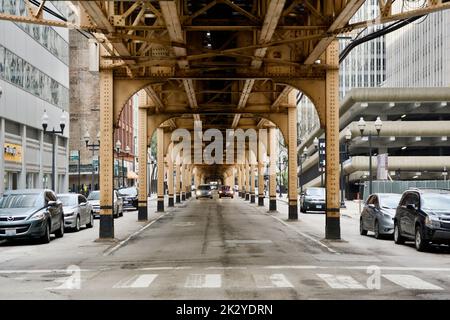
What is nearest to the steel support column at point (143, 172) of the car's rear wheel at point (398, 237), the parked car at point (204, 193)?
the car's rear wheel at point (398, 237)

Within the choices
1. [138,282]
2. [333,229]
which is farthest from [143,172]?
[138,282]

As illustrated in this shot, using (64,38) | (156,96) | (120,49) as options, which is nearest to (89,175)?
(64,38)

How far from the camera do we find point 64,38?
193 ft

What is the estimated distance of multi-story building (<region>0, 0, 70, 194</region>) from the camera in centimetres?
4219

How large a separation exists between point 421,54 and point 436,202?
107 m

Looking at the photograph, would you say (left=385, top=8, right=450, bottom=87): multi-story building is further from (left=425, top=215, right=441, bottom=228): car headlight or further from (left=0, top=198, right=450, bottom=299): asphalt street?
(left=425, top=215, right=441, bottom=228): car headlight

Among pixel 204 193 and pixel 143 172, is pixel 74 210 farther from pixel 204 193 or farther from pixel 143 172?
pixel 204 193

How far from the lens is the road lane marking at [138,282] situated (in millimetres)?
13070

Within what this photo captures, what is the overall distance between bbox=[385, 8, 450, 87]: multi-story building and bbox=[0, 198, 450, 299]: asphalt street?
91.5 meters

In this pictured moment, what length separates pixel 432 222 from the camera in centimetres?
1967

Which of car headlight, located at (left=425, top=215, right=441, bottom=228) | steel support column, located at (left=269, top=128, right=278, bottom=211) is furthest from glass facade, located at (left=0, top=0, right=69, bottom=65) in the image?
car headlight, located at (left=425, top=215, right=441, bottom=228)

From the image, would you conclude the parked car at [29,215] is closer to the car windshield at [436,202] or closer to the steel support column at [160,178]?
the car windshield at [436,202]
